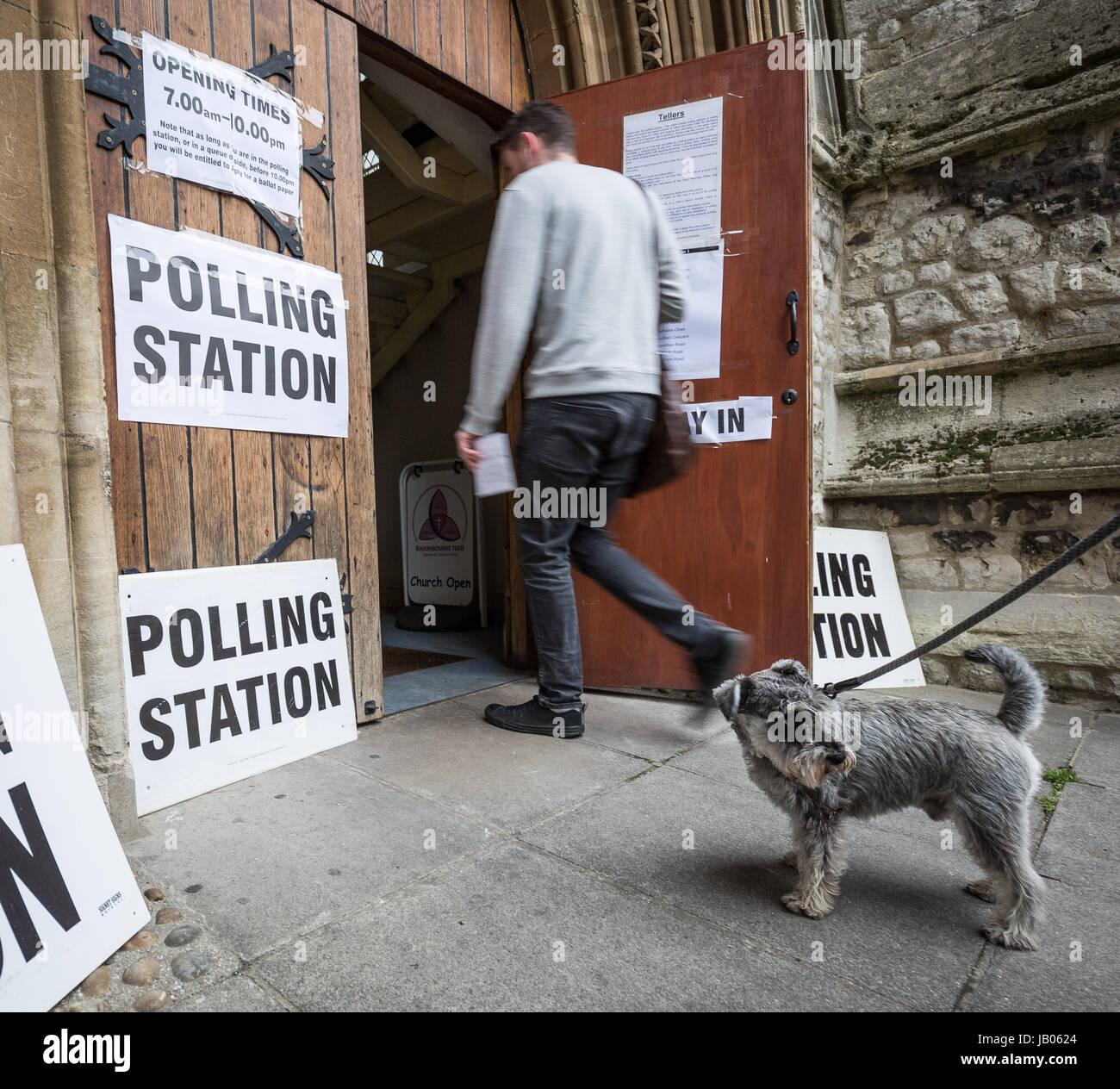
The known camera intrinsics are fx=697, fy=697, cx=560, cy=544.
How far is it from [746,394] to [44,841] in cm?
281

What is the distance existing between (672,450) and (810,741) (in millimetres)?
1234

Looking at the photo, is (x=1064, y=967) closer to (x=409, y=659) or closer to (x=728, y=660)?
(x=728, y=660)

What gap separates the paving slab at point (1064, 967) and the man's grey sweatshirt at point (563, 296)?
1.76 m

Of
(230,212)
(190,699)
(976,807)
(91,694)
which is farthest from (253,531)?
(976,807)

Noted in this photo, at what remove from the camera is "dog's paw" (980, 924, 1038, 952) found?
1.40 metres

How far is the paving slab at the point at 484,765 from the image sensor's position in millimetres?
2068

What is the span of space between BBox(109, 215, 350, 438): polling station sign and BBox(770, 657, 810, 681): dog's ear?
6.21 feet

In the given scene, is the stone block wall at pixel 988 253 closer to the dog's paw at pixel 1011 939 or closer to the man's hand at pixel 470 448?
the man's hand at pixel 470 448

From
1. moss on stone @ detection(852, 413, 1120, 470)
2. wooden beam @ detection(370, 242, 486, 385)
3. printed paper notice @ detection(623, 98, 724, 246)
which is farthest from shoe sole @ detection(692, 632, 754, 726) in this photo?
wooden beam @ detection(370, 242, 486, 385)

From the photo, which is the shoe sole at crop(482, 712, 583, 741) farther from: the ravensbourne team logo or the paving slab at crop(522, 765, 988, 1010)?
the ravensbourne team logo

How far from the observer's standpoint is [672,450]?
2.39m

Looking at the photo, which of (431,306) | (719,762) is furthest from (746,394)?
(431,306)

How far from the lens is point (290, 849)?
1.78 metres
